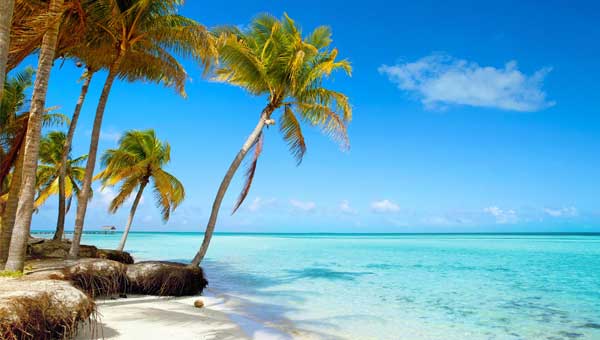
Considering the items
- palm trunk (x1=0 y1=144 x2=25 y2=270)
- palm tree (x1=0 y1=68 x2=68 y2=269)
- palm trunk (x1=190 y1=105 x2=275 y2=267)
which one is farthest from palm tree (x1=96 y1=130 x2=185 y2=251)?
palm trunk (x1=0 y1=144 x2=25 y2=270)

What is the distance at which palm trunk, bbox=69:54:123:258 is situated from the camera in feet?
31.9

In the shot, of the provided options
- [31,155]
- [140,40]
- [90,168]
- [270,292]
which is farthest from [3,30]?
[270,292]

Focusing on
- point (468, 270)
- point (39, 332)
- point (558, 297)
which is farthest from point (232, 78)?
point (468, 270)

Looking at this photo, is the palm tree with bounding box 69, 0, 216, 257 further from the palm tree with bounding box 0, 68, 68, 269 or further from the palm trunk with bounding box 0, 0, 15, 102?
the palm trunk with bounding box 0, 0, 15, 102

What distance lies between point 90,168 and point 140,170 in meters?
7.17

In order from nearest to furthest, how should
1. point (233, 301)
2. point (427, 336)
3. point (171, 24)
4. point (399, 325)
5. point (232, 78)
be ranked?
point (427, 336) → point (399, 325) → point (233, 301) → point (171, 24) → point (232, 78)

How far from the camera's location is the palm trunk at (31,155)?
21.6ft

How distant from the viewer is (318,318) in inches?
325

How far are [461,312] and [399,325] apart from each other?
7.24 ft

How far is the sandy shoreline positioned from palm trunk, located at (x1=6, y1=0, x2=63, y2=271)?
5.56ft

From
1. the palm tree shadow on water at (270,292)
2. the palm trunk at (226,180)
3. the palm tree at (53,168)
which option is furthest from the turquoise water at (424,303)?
the palm tree at (53,168)

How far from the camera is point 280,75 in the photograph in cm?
1211

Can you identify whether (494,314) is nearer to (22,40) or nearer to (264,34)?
(264,34)

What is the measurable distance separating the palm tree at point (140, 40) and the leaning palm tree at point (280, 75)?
1.23 metres
